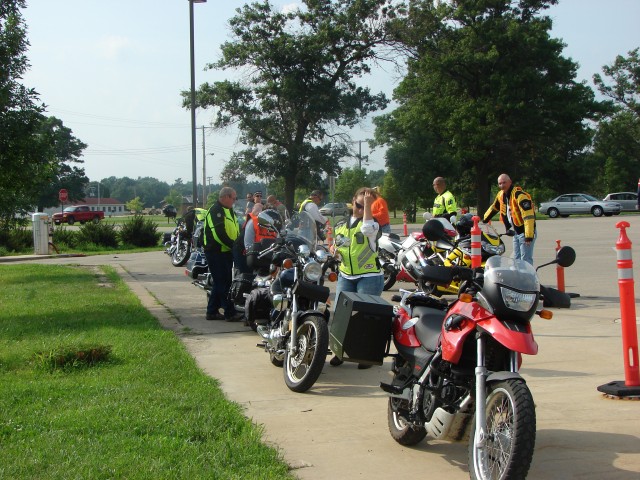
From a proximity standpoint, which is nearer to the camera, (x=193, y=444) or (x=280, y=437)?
(x=193, y=444)

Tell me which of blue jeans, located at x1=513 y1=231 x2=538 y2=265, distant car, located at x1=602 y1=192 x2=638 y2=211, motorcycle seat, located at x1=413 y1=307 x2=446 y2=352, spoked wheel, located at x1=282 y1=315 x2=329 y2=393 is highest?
distant car, located at x1=602 y1=192 x2=638 y2=211

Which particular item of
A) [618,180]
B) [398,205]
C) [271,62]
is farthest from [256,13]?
[618,180]

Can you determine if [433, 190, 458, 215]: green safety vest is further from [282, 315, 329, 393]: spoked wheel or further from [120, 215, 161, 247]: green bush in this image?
[120, 215, 161, 247]: green bush

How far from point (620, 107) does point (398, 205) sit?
2340 centimetres

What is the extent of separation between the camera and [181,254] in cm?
1981

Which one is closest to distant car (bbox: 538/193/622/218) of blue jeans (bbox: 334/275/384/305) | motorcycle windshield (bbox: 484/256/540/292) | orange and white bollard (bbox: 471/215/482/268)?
orange and white bollard (bbox: 471/215/482/268)

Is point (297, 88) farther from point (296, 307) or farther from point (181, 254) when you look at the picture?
point (296, 307)

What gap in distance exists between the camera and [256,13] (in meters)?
42.6

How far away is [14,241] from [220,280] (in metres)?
21.7

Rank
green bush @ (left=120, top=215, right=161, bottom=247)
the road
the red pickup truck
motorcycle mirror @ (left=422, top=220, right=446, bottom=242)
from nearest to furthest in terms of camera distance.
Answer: the road
motorcycle mirror @ (left=422, top=220, right=446, bottom=242)
green bush @ (left=120, top=215, right=161, bottom=247)
the red pickup truck

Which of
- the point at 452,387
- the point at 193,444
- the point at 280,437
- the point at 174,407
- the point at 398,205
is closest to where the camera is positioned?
the point at 452,387

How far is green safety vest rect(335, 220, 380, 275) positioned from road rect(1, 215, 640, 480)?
1004 mm

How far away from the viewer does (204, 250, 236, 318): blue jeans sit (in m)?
10.8

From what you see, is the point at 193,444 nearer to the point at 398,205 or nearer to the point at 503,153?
the point at 503,153
